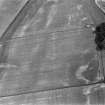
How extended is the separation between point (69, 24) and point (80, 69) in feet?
3.19

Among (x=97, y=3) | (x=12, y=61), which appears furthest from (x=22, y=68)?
(x=97, y=3)

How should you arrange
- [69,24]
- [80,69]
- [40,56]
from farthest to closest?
[69,24]
[40,56]
[80,69]

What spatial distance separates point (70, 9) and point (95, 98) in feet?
6.18

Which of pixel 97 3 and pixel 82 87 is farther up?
pixel 97 3

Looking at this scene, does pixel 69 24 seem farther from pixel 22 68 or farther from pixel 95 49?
pixel 22 68

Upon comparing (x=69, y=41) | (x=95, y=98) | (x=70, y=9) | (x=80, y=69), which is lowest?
(x=95, y=98)

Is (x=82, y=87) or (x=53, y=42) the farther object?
(x=53, y=42)

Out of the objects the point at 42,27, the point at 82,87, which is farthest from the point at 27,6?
the point at 82,87

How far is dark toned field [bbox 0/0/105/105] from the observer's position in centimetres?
307

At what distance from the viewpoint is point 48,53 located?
348 centimetres

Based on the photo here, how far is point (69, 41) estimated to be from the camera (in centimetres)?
355

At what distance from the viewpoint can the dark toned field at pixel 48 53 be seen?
10.1 feet

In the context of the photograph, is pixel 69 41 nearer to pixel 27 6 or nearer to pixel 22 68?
pixel 22 68

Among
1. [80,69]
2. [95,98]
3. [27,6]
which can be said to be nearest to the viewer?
[95,98]
